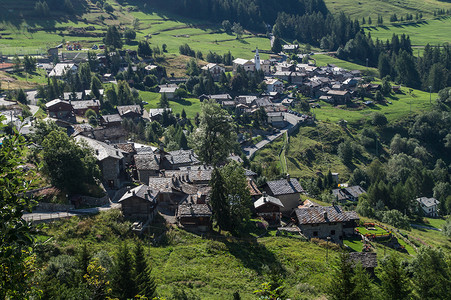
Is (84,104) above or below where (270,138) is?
above

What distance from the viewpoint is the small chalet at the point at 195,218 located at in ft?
178

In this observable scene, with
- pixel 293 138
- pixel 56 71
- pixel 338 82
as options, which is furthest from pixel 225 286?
pixel 338 82

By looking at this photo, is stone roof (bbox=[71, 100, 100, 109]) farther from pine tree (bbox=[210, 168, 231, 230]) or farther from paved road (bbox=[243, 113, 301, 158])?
pine tree (bbox=[210, 168, 231, 230])

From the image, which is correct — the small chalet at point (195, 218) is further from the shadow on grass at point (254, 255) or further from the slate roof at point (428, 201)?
the slate roof at point (428, 201)

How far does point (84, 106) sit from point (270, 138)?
50626mm

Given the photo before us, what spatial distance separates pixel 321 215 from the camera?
2381 inches

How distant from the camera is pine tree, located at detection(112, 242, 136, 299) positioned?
3132 centimetres

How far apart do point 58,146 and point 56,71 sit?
94.1 meters

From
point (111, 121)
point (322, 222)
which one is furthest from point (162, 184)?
point (111, 121)

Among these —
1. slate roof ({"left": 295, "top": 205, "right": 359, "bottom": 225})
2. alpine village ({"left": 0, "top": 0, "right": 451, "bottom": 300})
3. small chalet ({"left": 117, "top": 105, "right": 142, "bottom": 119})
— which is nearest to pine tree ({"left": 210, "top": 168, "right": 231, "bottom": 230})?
alpine village ({"left": 0, "top": 0, "right": 451, "bottom": 300})

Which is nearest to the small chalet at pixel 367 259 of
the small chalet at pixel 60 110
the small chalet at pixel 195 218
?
the small chalet at pixel 195 218

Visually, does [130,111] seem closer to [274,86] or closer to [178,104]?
[178,104]

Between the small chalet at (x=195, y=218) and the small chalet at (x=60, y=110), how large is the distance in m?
59.6

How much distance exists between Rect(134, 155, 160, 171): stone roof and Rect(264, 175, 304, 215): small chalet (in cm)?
1826
